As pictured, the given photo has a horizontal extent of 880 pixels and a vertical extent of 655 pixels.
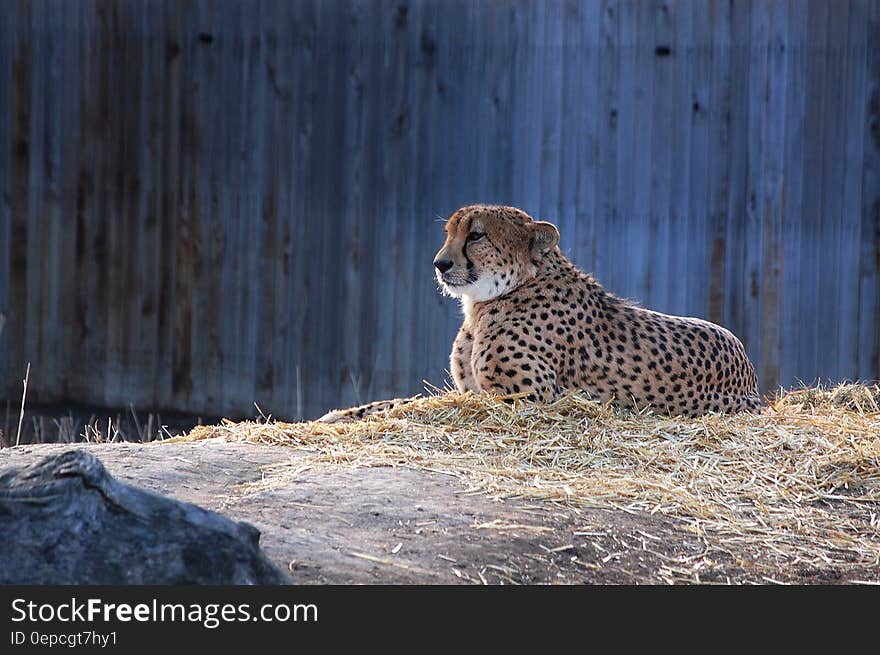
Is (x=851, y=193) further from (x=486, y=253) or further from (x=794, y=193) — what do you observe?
(x=486, y=253)

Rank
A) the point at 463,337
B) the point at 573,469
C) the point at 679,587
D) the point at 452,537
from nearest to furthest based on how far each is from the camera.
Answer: the point at 679,587 → the point at 452,537 → the point at 573,469 → the point at 463,337

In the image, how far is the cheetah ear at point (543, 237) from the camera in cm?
614

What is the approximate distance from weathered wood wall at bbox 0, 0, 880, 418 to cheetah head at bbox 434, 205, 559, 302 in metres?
2.20

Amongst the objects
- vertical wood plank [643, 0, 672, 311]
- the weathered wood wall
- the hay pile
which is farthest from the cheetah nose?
vertical wood plank [643, 0, 672, 311]

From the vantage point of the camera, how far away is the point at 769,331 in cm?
812

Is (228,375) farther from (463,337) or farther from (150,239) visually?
(463,337)

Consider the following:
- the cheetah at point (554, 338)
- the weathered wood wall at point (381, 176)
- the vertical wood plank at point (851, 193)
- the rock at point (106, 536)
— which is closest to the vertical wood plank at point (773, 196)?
the weathered wood wall at point (381, 176)

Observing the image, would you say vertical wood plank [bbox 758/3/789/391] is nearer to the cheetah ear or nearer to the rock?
the cheetah ear

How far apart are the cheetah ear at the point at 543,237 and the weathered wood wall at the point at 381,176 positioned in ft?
6.97

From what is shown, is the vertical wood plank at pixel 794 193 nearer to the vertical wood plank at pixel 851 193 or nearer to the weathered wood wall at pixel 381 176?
the weathered wood wall at pixel 381 176

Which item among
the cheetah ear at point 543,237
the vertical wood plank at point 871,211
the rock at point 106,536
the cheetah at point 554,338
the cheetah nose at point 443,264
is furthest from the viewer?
the vertical wood plank at point 871,211

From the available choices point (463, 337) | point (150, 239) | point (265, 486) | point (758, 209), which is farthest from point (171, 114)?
point (265, 486)

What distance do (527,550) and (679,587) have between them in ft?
1.58

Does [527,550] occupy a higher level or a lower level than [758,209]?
lower
